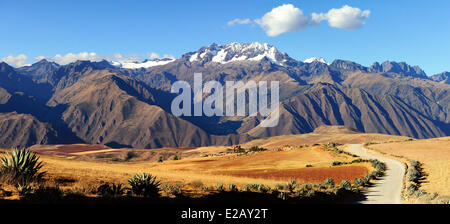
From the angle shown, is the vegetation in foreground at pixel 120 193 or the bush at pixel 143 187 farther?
the bush at pixel 143 187

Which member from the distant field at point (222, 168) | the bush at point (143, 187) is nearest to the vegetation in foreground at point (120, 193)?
the bush at point (143, 187)

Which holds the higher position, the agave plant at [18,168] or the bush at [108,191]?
the agave plant at [18,168]

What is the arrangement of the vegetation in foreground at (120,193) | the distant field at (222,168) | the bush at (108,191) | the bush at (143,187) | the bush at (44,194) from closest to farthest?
the bush at (44,194)
the vegetation in foreground at (120,193)
the bush at (108,191)
the bush at (143,187)
the distant field at (222,168)

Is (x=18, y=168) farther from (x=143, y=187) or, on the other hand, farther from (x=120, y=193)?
(x=143, y=187)

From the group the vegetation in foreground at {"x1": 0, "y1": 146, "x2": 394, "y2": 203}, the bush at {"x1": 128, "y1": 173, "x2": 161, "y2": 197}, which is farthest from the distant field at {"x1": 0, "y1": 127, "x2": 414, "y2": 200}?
the bush at {"x1": 128, "y1": 173, "x2": 161, "y2": 197}

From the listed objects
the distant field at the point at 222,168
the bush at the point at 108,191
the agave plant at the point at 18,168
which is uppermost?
the agave plant at the point at 18,168

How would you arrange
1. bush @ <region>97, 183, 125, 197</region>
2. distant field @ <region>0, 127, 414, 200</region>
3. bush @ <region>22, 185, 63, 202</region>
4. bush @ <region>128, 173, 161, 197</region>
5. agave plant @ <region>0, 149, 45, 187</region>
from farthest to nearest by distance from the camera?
distant field @ <region>0, 127, 414, 200</region> → agave plant @ <region>0, 149, 45, 187</region> → bush @ <region>128, 173, 161, 197</region> → bush @ <region>97, 183, 125, 197</region> → bush @ <region>22, 185, 63, 202</region>

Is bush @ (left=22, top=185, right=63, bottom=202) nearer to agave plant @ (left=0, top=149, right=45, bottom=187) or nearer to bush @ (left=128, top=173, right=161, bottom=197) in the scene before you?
agave plant @ (left=0, top=149, right=45, bottom=187)

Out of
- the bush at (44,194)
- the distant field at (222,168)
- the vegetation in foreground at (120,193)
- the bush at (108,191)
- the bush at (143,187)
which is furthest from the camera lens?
the distant field at (222,168)

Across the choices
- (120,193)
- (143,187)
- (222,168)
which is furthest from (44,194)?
(222,168)

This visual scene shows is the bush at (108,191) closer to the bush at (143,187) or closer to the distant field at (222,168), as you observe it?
the bush at (143,187)
